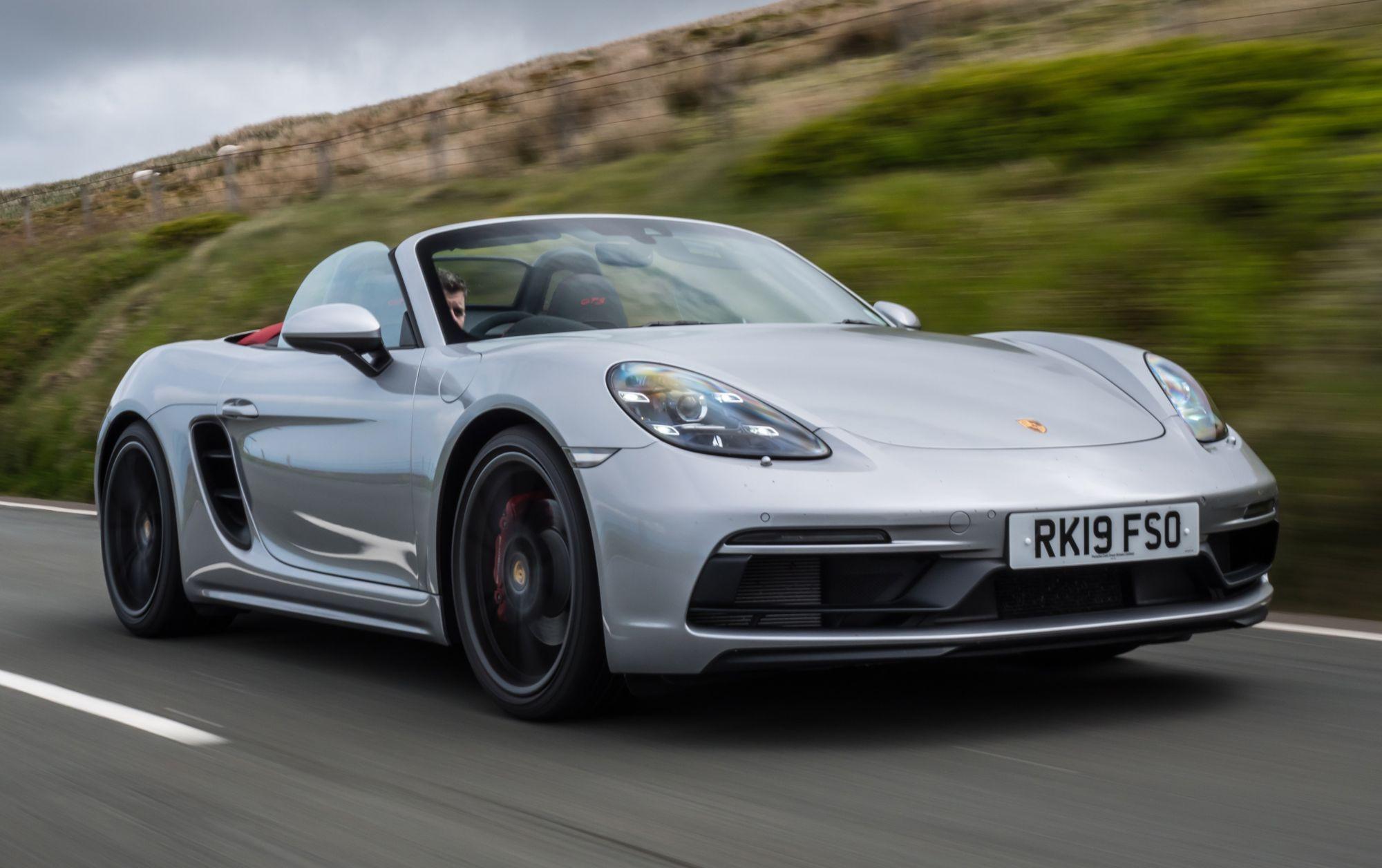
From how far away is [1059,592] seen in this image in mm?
3701

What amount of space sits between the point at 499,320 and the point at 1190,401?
1.86 meters

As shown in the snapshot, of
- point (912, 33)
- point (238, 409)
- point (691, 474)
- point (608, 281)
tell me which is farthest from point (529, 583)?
point (912, 33)

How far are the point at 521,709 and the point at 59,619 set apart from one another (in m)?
2.99

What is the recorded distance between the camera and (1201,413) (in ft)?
14.0

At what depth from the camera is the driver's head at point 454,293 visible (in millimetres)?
4777

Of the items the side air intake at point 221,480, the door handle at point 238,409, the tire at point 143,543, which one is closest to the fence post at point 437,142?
the tire at point 143,543

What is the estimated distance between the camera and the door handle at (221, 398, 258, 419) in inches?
206

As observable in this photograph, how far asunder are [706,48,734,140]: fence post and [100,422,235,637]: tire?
9961mm

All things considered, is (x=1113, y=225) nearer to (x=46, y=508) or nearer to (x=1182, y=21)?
(x=1182, y=21)

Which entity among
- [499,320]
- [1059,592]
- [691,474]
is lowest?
[1059,592]

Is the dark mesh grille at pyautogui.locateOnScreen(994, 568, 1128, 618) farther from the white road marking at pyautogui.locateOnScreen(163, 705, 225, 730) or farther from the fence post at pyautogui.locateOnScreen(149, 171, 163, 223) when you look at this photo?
the fence post at pyautogui.locateOnScreen(149, 171, 163, 223)

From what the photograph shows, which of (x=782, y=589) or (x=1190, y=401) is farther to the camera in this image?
(x=1190, y=401)

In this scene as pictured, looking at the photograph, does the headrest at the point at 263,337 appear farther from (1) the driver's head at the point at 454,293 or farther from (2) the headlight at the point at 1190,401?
(2) the headlight at the point at 1190,401

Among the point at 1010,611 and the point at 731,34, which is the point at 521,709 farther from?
the point at 731,34
